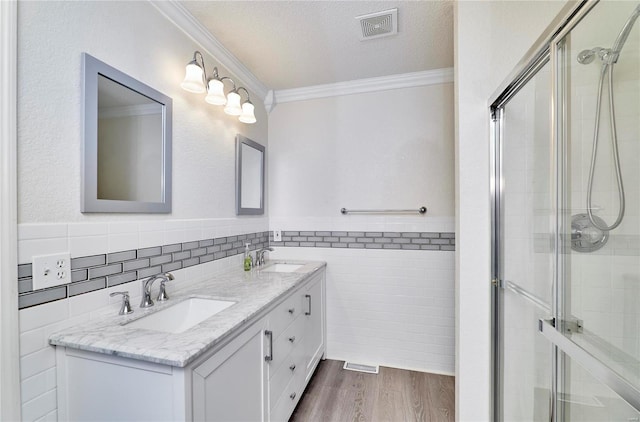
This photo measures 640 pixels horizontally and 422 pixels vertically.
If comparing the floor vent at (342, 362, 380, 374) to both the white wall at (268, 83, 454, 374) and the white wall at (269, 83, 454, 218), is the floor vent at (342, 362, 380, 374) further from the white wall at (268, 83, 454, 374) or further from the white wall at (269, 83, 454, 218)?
the white wall at (269, 83, 454, 218)

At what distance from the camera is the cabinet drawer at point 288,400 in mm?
1464

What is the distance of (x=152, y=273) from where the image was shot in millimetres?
1369

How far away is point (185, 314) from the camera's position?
1385mm

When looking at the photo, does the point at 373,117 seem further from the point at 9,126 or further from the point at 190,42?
the point at 9,126

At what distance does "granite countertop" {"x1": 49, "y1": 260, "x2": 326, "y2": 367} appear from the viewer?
0.86 metres

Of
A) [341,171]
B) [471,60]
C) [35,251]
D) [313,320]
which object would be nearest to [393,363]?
[313,320]

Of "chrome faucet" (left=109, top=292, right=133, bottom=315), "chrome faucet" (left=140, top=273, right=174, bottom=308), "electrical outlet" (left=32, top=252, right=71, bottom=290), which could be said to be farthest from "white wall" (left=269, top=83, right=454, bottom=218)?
"electrical outlet" (left=32, top=252, right=71, bottom=290)

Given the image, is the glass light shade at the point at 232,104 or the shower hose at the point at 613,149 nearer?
the shower hose at the point at 613,149

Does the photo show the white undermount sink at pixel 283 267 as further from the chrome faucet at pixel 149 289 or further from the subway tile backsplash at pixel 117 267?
the chrome faucet at pixel 149 289

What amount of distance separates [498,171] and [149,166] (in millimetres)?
1729

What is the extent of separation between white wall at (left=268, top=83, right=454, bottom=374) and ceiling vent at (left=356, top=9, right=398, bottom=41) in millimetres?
638

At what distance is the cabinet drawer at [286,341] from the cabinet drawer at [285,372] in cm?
3

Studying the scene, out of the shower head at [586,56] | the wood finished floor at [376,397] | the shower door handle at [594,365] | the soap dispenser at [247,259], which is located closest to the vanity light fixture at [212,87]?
the soap dispenser at [247,259]

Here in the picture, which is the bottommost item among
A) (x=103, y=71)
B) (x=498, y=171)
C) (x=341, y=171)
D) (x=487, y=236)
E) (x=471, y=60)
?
(x=487, y=236)
